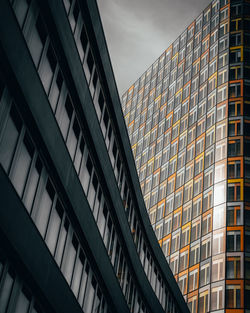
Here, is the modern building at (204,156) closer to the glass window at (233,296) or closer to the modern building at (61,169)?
the glass window at (233,296)

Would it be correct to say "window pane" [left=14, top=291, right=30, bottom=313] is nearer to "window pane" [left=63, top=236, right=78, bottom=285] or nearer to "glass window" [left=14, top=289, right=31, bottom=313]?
"glass window" [left=14, top=289, right=31, bottom=313]

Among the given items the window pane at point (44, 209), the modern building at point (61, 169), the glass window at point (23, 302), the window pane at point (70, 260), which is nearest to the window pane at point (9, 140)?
the modern building at point (61, 169)

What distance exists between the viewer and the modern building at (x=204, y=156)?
50.1m

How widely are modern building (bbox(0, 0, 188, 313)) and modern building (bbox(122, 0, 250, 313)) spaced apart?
2190cm

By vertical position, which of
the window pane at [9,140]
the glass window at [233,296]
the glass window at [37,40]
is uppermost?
the glass window at [233,296]

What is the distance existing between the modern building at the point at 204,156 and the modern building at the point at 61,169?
71.9ft

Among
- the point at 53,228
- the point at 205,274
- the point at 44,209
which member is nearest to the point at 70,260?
the point at 53,228

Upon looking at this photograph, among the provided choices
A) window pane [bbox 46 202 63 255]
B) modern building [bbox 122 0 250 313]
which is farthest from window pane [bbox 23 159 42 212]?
modern building [bbox 122 0 250 313]

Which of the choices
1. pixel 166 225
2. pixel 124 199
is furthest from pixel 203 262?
pixel 124 199

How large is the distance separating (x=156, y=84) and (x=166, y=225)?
31445mm

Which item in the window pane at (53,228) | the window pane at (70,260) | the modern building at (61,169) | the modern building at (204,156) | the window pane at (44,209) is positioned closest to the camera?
the modern building at (61,169)

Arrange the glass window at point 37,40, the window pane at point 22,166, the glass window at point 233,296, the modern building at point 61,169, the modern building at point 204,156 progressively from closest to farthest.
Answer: the modern building at point 61,169 < the window pane at point 22,166 < the glass window at point 37,40 < the glass window at point 233,296 < the modern building at point 204,156

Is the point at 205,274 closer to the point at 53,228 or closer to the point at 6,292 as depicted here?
the point at 53,228

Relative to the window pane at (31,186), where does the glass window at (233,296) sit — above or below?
above
